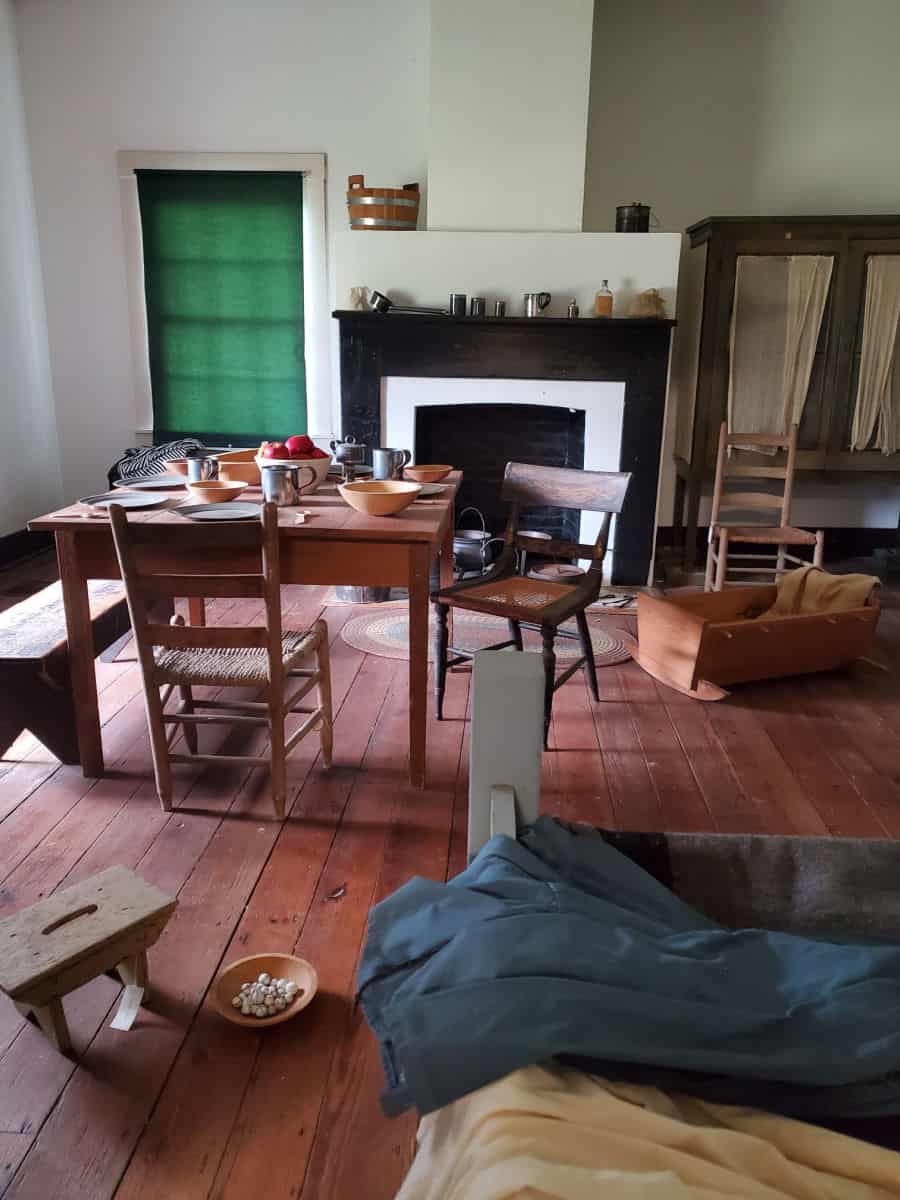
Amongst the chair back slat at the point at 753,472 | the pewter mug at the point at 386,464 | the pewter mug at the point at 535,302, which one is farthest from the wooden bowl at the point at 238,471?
the chair back slat at the point at 753,472

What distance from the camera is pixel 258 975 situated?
1.72 m

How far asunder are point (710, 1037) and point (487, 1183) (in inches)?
11.3

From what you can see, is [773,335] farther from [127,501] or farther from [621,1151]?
[621,1151]

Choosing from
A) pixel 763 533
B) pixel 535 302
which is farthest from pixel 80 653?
pixel 763 533

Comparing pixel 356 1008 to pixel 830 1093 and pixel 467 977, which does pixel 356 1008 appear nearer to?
pixel 467 977

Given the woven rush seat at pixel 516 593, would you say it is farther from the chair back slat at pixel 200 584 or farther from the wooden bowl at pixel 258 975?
the wooden bowl at pixel 258 975

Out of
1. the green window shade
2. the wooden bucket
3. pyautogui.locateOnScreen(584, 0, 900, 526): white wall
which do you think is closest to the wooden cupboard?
pyautogui.locateOnScreen(584, 0, 900, 526): white wall

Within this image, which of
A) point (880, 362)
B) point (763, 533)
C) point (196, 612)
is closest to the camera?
point (196, 612)

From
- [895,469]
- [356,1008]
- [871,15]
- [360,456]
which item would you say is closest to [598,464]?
[895,469]

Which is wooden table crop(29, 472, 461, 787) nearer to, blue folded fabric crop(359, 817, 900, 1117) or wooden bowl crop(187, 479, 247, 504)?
wooden bowl crop(187, 479, 247, 504)

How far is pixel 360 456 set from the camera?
2.88 m

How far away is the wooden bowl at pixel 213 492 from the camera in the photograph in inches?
98.0

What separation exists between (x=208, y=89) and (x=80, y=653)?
12.3ft

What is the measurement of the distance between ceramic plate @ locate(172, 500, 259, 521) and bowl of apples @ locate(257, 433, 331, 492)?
0.67ft
